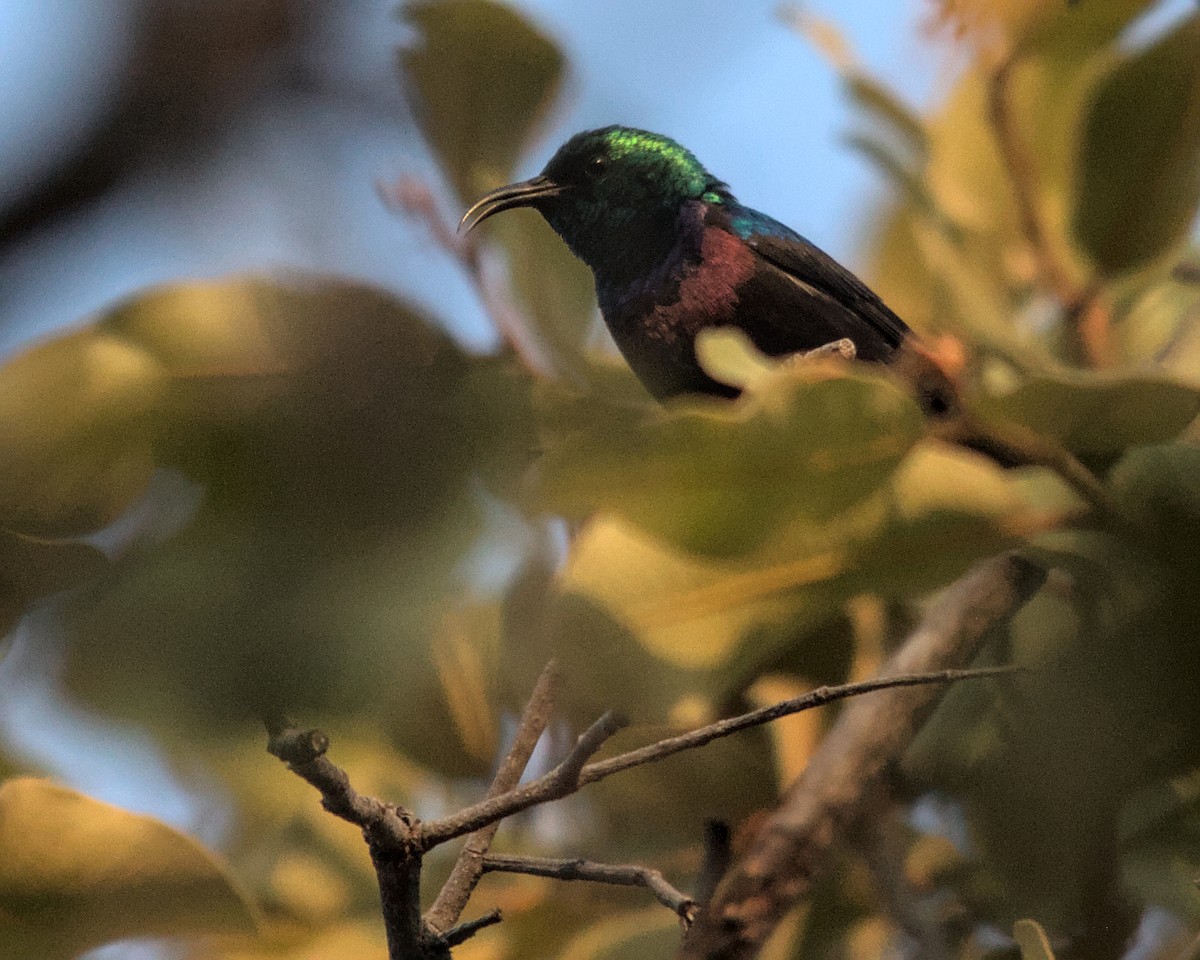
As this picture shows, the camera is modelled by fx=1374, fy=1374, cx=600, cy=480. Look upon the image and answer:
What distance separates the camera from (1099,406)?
983 mm

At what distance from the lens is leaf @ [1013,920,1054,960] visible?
90 cm

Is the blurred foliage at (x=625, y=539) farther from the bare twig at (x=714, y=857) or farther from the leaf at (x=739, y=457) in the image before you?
the bare twig at (x=714, y=857)

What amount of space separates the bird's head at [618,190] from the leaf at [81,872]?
1.80 metres

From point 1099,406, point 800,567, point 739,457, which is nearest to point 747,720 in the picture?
point 800,567

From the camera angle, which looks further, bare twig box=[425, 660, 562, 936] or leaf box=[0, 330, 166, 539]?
bare twig box=[425, 660, 562, 936]

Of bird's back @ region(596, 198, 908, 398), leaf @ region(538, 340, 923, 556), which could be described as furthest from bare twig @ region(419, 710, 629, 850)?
bird's back @ region(596, 198, 908, 398)

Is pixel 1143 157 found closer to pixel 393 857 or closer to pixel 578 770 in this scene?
pixel 578 770

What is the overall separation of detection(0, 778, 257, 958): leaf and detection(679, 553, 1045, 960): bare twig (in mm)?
433

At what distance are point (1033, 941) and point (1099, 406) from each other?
1.22ft

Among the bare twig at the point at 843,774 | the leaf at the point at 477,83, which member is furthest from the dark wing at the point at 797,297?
the bare twig at the point at 843,774

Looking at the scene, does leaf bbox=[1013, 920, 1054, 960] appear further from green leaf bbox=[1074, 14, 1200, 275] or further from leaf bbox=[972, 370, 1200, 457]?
green leaf bbox=[1074, 14, 1200, 275]

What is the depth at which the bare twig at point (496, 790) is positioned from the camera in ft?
3.39

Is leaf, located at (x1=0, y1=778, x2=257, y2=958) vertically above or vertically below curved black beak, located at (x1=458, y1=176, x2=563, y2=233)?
below

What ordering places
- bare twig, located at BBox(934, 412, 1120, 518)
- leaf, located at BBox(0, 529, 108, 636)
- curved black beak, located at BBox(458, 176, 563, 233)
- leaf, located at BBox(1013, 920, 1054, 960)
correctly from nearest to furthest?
Answer: 1. leaf, located at BBox(0, 529, 108, 636)
2. leaf, located at BBox(1013, 920, 1054, 960)
3. bare twig, located at BBox(934, 412, 1120, 518)
4. curved black beak, located at BBox(458, 176, 563, 233)
